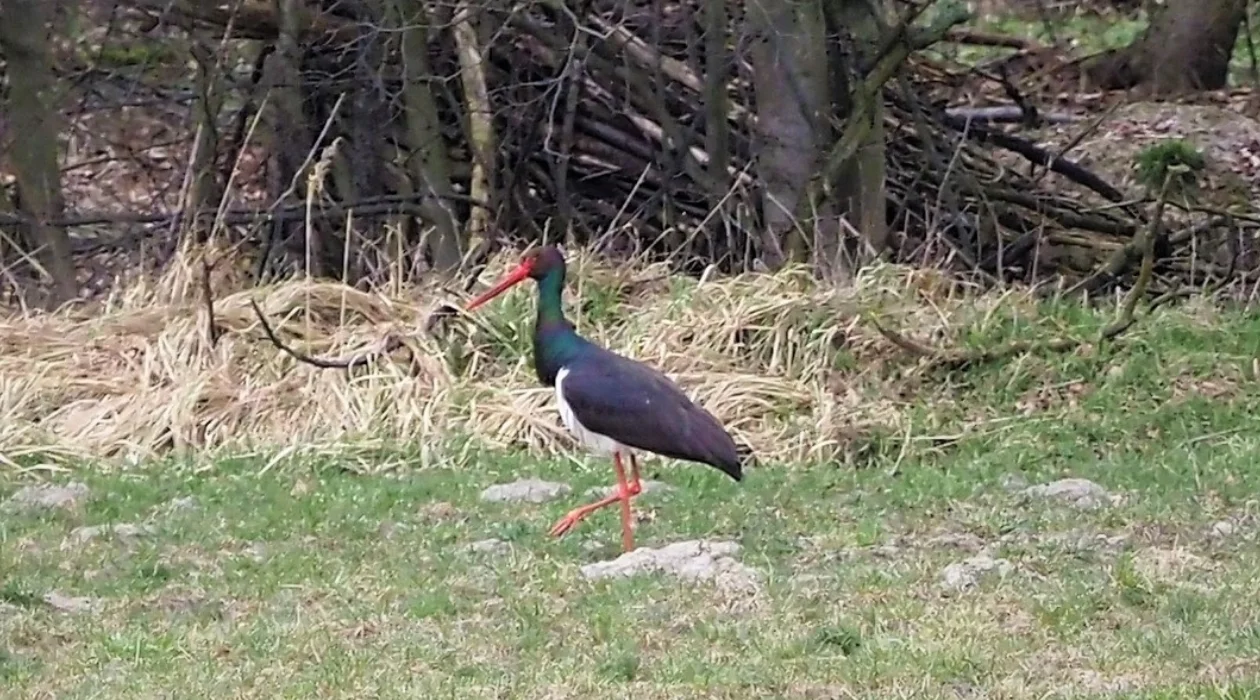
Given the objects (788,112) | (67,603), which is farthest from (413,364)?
(67,603)

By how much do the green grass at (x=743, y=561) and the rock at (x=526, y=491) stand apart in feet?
0.47

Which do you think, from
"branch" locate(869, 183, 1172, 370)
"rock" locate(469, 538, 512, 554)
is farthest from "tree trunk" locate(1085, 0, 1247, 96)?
"rock" locate(469, 538, 512, 554)

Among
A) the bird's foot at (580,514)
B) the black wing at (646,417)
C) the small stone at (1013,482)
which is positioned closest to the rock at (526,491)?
the bird's foot at (580,514)

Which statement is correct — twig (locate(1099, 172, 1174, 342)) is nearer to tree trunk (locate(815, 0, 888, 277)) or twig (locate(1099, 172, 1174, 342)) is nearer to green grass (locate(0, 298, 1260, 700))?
green grass (locate(0, 298, 1260, 700))

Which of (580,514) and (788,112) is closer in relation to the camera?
(580,514)

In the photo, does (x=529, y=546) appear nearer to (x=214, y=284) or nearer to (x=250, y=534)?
(x=250, y=534)

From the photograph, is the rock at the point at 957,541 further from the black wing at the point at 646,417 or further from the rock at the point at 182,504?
the rock at the point at 182,504

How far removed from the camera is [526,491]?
32.3 feet

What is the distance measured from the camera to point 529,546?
8453 mm

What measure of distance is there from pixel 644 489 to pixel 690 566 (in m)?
1.89

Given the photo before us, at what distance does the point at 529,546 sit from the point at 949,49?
13.2 m

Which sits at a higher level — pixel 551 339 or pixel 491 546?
pixel 551 339

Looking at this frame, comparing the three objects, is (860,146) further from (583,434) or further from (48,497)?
(48,497)

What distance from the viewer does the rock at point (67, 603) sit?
738cm
